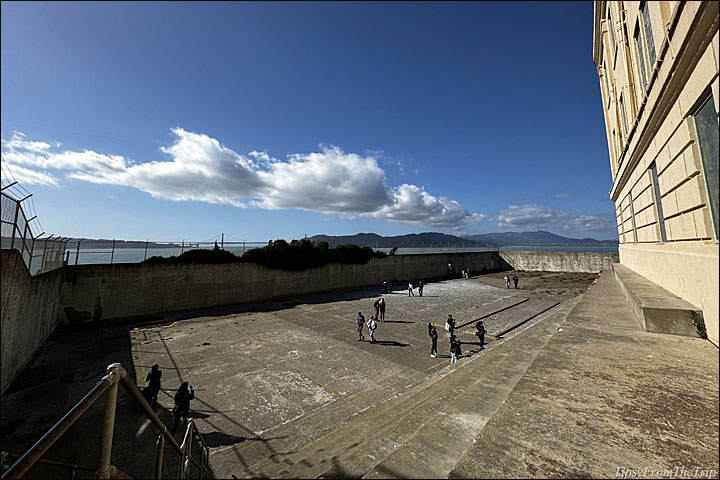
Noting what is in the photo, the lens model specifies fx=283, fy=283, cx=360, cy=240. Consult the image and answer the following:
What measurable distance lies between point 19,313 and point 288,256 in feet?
60.7

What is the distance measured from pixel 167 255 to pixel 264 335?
12.7m

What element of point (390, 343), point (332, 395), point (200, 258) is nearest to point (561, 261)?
point (390, 343)

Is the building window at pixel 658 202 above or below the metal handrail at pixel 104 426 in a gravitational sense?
above

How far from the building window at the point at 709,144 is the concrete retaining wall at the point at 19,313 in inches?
654

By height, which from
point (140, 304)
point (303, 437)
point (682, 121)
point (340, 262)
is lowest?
point (303, 437)

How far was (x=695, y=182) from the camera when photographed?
4801 millimetres

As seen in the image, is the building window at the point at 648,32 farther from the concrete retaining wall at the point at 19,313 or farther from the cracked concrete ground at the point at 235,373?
the concrete retaining wall at the point at 19,313

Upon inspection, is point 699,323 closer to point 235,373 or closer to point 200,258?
point 235,373

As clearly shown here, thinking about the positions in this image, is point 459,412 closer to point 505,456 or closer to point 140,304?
point 505,456

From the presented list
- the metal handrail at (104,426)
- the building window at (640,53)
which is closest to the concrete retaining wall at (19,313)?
the metal handrail at (104,426)

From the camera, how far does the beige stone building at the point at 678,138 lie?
4.12 meters

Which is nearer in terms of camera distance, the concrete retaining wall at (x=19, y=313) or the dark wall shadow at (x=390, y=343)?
the concrete retaining wall at (x=19, y=313)

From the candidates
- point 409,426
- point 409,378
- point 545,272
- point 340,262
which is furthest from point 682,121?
point 545,272

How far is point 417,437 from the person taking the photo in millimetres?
3059
